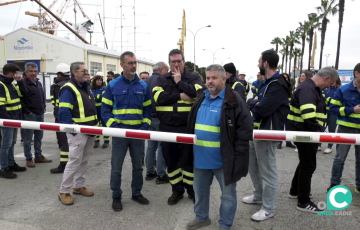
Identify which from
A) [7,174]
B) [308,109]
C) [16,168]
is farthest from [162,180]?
[16,168]

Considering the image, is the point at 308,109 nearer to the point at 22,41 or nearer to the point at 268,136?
the point at 268,136

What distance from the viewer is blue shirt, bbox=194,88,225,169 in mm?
3010

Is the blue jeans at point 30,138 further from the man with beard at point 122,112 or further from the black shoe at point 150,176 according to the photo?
the man with beard at point 122,112

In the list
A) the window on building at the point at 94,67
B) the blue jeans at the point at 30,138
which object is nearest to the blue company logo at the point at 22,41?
the window on building at the point at 94,67

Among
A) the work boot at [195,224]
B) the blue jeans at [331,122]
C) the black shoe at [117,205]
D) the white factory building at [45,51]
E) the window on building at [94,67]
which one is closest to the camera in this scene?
the work boot at [195,224]

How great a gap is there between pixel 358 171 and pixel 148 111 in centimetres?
347

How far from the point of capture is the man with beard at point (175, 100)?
3.81m

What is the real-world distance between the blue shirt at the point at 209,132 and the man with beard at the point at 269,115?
734 millimetres

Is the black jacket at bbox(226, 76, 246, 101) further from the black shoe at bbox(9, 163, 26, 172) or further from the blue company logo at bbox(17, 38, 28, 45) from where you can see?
the blue company logo at bbox(17, 38, 28, 45)

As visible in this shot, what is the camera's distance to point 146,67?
149 feet

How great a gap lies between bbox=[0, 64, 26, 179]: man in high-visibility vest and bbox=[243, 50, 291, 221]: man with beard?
448 cm

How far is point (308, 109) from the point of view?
3.49 metres

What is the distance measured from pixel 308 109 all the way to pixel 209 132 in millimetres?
1404

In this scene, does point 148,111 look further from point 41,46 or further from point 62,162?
point 41,46
